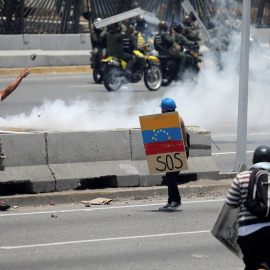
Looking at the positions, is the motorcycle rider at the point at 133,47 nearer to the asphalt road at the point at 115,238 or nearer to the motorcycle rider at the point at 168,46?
the motorcycle rider at the point at 168,46

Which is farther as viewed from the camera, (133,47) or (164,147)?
(133,47)

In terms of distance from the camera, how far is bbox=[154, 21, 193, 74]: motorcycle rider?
23.8 meters

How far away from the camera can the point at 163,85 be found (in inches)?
948

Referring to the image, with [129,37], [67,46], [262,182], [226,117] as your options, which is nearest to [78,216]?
[262,182]

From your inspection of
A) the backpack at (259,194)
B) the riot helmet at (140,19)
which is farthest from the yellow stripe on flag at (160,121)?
the riot helmet at (140,19)

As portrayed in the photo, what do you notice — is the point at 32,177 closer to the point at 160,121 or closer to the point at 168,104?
the point at 160,121

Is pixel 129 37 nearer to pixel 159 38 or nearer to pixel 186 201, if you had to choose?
pixel 159 38

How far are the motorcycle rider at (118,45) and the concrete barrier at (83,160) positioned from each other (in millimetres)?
10520

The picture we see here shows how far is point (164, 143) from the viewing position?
1020 centimetres

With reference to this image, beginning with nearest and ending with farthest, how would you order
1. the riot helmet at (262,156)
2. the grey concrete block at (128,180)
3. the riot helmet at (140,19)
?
the riot helmet at (262,156), the grey concrete block at (128,180), the riot helmet at (140,19)

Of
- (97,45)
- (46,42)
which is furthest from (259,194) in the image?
(46,42)

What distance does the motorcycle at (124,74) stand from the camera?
868 inches

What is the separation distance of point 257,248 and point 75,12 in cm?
2406

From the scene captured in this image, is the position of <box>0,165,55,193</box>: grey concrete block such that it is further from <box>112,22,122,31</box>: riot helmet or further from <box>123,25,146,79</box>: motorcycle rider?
<box>112,22,122,31</box>: riot helmet
